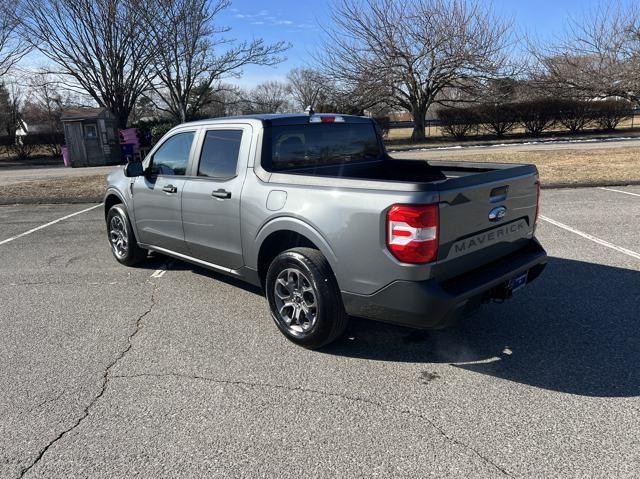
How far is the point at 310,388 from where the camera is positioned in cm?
321

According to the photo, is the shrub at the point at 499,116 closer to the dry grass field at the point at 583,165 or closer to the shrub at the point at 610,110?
the shrub at the point at 610,110

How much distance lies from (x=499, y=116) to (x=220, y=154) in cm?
2714

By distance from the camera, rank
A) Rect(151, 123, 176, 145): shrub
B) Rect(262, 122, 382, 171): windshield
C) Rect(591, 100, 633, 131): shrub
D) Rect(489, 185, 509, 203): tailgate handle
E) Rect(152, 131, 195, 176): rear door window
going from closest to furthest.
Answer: Rect(489, 185, 509, 203): tailgate handle
Rect(262, 122, 382, 171): windshield
Rect(152, 131, 195, 176): rear door window
Rect(591, 100, 633, 131): shrub
Rect(151, 123, 176, 145): shrub

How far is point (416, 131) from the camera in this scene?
29.2 meters

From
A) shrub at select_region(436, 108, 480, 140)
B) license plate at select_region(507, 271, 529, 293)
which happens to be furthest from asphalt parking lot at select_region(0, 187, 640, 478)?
shrub at select_region(436, 108, 480, 140)

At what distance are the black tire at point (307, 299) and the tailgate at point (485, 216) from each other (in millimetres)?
814

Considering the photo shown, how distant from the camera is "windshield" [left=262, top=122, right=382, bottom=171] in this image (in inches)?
163

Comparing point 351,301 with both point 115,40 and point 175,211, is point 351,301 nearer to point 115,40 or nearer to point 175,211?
point 175,211

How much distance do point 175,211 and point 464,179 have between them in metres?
2.89

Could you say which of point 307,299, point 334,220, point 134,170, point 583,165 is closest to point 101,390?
point 307,299

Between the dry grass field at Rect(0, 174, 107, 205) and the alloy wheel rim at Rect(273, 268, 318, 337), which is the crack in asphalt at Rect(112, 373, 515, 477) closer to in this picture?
the alloy wheel rim at Rect(273, 268, 318, 337)

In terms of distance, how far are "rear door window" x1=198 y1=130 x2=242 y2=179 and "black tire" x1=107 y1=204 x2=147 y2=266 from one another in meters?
1.72

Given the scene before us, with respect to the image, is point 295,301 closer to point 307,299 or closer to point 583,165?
point 307,299

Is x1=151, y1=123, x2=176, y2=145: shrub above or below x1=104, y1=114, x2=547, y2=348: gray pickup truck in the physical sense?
above
